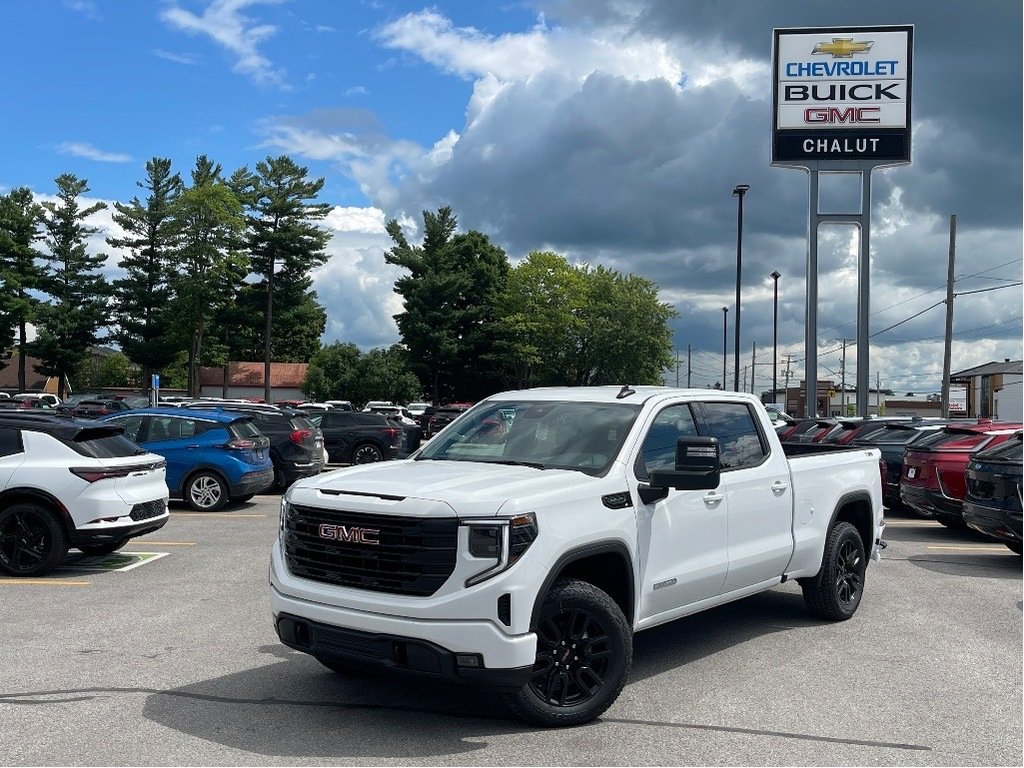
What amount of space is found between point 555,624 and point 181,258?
213ft

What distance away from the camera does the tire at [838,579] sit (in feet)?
26.2

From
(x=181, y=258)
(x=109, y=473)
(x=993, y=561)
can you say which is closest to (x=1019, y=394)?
(x=181, y=258)

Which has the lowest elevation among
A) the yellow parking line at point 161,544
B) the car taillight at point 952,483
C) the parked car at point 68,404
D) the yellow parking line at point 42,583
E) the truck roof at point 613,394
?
the yellow parking line at point 161,544

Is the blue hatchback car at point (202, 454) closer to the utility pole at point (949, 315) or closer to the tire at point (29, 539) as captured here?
the tire at point (29, 539)

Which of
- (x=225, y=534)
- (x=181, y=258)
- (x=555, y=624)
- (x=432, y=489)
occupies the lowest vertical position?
(x=225, y=534)

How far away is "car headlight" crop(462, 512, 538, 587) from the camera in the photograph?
5.00 metres

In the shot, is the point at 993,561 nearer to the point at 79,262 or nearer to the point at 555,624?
the point at 555,624

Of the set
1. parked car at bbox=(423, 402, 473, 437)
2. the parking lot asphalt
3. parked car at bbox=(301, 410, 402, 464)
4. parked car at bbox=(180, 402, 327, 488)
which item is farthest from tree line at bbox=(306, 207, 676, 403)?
the parking lot asphalt

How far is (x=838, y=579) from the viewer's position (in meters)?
8.15

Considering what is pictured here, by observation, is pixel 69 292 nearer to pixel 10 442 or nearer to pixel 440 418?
pixel 440 418

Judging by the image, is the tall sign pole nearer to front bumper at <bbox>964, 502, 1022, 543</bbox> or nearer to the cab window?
front bumper at <bbox>964, 502, 1022, 543</bbox>

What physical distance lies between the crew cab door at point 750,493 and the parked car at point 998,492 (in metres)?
4.67

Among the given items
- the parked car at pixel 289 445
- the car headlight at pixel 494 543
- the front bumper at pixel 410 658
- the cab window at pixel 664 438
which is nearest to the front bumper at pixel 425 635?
the front bumper at pixel 410 658

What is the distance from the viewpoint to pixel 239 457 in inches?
625
